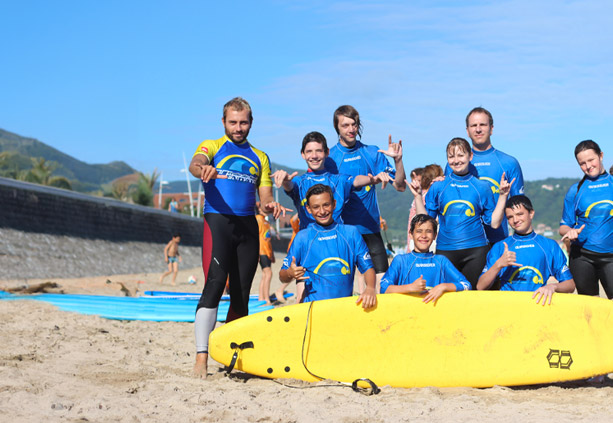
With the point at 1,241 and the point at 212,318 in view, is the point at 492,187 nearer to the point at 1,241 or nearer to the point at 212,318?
the point at 212,318

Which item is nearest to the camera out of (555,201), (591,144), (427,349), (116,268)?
(427,349)

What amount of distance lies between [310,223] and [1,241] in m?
11.9

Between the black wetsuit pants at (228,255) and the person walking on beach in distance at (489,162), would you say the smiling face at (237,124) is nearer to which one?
the black wetsuit pants at (228,255)

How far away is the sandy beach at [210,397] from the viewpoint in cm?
359

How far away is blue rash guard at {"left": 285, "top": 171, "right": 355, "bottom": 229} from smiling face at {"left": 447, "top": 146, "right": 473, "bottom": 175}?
0.86 m

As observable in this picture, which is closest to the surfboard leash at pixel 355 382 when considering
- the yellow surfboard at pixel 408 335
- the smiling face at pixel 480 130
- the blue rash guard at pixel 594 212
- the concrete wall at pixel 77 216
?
the yellow surfboard at pixel 408 335

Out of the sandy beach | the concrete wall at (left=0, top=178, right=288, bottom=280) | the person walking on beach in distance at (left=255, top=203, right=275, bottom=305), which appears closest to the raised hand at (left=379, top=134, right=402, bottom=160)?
the sandy beach

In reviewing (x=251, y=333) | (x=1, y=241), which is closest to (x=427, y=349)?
(x=251, y=333)

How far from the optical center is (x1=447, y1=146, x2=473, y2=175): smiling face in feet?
17.3

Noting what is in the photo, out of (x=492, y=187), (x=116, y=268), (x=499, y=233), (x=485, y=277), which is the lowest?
→ (x=116, y=268)

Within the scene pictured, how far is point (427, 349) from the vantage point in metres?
4.67

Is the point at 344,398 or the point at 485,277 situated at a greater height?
the point at 485,277

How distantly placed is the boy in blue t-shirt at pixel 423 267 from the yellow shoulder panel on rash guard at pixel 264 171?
118 cm

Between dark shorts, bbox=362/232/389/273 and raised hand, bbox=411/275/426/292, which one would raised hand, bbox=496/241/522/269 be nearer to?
raised hand, bbox=411/275/426/292
